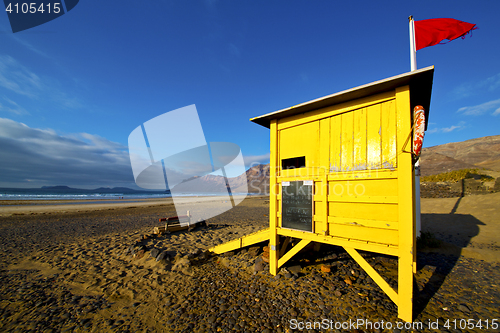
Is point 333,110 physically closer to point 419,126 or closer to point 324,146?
point 324,146

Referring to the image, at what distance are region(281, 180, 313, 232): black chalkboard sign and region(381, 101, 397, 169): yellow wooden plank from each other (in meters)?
1.79

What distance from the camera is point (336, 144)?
488cm

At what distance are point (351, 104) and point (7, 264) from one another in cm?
1294

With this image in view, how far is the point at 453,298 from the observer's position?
436cm

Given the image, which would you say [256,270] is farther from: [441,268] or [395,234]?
[441,268]

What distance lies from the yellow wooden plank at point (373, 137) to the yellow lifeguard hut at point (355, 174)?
0.02 meters

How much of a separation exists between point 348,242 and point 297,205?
1502 mm

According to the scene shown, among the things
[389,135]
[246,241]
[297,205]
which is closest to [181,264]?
[246,241]

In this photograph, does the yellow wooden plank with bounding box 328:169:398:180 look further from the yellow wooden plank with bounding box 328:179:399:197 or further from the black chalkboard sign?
the black chalkboard sign

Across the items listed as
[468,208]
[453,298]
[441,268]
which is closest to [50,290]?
[453,298]

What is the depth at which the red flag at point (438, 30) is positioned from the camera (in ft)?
27.4

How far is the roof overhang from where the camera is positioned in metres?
3.85

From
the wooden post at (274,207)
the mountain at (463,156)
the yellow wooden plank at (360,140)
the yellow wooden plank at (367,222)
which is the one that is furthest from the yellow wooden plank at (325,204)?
the mountain at (463,156)

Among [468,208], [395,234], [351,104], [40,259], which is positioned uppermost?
[351,104]
